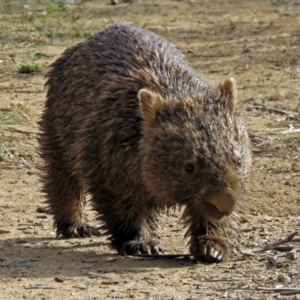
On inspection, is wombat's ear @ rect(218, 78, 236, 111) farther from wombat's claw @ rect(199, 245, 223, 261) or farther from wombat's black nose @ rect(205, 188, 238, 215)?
wombat's claw @ rect(199, 245, 223, 261)

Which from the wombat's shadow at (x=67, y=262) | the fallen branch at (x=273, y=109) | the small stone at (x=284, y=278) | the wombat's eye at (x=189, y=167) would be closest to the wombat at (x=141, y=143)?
the wombat's eye at (x=189, y=167)

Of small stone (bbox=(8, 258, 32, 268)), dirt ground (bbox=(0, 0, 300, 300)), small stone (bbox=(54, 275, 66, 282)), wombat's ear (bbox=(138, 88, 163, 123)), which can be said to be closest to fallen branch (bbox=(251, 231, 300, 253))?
dirt ground (bbox=(0, 0, 300, 300))

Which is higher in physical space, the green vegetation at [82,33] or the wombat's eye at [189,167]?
the green vegetation at [82,33]

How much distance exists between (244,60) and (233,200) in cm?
750

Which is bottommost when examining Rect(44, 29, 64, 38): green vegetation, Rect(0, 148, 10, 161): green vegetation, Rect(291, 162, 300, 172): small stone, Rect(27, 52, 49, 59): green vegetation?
Rect(291, 162, 300, 172): small stone

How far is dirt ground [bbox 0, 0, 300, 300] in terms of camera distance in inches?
249

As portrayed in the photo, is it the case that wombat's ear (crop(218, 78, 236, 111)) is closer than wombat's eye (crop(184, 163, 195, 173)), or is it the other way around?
wombat's eye (crop(184, 163, 195, 173))

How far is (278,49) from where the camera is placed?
1416cm

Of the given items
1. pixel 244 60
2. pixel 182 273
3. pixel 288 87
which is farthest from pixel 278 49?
pixel 182 273

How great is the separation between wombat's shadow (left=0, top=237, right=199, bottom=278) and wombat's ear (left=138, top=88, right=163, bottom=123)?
0.89 meters

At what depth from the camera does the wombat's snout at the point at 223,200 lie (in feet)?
20.8

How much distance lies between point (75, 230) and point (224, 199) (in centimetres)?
198

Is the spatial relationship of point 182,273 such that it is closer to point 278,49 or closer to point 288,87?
point 288,87

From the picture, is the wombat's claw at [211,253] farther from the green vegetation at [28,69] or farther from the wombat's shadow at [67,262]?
the green vegetation at [28,69]
